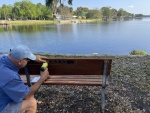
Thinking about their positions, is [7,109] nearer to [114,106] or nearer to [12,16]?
[114,106]

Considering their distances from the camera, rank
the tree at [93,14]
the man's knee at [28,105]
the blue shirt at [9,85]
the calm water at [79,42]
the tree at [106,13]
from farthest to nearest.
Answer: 1. the tree at [106,13]
2. the tree at [93,14]
3. the calm water at [79,42]
4. the man's knee at [28,105]
5. the blue shirt at [9,85]

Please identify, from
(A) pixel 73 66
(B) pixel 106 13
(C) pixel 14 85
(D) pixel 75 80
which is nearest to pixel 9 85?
(C) pixel 14 85

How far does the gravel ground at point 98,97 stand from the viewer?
3.91 meters

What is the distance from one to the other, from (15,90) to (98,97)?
2402 millimetres

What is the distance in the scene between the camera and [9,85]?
2.30m

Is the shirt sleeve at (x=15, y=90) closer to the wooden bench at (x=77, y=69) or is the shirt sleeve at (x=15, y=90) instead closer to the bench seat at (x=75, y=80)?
the wooden bench at (x=77, y=69)

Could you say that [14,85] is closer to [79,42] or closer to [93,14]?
[79,42]

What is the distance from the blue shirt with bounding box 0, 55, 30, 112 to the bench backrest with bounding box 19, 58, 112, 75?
115 cm

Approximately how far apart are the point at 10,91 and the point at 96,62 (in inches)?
64.8

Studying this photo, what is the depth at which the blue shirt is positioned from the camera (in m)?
2.30

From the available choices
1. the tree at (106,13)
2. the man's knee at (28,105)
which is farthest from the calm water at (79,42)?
the tree at (106,13)

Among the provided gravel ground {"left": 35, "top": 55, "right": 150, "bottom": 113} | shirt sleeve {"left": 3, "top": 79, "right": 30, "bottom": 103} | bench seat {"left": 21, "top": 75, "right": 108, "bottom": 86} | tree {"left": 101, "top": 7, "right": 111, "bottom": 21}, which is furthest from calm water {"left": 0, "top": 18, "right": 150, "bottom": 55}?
tree {"left": 101, "top": 7, "right": 111, "bottom": 21}

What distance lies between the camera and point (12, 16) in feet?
353

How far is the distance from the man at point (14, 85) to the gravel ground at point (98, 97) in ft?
4.54
